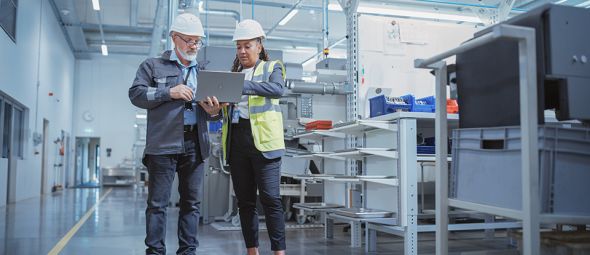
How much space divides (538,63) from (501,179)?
0.35 m

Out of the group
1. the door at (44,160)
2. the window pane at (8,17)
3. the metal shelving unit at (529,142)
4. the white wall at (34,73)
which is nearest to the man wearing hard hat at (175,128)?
the metal shelving unit at (529,142)

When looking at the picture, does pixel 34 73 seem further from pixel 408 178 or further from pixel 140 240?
pixel 408 178

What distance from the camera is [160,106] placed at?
2240 mm

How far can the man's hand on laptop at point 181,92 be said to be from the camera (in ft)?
7.07

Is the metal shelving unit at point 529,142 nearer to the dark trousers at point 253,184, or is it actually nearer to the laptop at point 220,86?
the laptop at point 220,86

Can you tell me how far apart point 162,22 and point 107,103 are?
19.8 feet

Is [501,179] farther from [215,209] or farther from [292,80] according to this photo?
[215,209]

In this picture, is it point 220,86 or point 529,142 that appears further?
point 220,86

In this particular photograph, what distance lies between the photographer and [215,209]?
5.07 m

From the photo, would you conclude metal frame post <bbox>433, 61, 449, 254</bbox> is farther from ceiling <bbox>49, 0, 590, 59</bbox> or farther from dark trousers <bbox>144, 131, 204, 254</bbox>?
ceiling <bbox>49, 0, 590, 59</bbox>

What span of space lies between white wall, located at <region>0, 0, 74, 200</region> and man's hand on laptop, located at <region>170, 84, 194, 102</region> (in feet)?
20.6

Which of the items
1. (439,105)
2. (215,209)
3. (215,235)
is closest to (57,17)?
(215,209)

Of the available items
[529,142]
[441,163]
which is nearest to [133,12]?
[441,163]

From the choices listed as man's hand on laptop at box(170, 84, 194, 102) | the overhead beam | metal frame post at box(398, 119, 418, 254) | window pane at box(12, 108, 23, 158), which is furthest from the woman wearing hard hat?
the overhead beam
